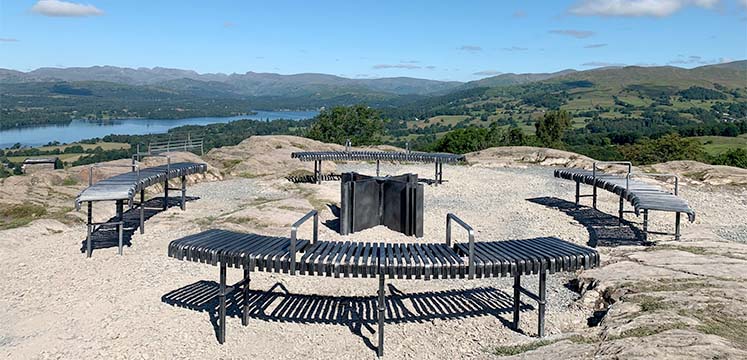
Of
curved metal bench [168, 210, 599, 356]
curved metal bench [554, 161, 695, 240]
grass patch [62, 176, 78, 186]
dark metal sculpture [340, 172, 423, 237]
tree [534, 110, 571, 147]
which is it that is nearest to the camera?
curved metal bench [168, 210, 599, 356]

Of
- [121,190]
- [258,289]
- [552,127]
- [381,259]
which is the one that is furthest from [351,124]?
[381,259]

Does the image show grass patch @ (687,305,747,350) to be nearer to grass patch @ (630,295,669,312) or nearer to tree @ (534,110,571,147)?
grass patch @ (630,295,669,312)

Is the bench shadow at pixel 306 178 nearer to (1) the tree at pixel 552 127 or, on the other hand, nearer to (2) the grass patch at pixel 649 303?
(2) the grass patch at pixel 649 303

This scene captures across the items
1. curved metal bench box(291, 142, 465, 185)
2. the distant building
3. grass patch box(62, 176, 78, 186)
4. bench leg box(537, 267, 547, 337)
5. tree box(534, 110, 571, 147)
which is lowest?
bench leg box(537, 267, 547, 337)

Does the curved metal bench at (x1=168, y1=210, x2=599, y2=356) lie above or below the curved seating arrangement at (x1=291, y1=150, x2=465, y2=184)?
below

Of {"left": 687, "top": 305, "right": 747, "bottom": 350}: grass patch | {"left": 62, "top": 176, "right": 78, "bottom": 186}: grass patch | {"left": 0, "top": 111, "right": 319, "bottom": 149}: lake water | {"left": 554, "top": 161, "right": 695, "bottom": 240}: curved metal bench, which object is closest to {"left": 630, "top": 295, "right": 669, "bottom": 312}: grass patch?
{"left": 687, "top": 305, "right": 747, "bottom": 350}: grass patch

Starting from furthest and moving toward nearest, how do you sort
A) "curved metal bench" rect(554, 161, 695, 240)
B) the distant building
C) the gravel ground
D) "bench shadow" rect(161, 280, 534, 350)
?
the distant building, "curved metal bench" rect(554, 161, 695, 240), "bench shadow" rect(161, 280, 534, 350), the gravel ground

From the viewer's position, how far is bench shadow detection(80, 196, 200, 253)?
10.9 metres

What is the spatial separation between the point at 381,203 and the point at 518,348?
660 cm

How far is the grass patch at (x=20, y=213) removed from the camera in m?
11.9

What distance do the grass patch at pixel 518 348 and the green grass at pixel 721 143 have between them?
66.4 m

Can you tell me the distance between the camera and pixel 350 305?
7996mm

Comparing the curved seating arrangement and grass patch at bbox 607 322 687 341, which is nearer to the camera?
grass patch at bbox 607 322 687 341

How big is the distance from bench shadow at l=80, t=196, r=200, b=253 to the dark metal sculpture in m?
4.48
